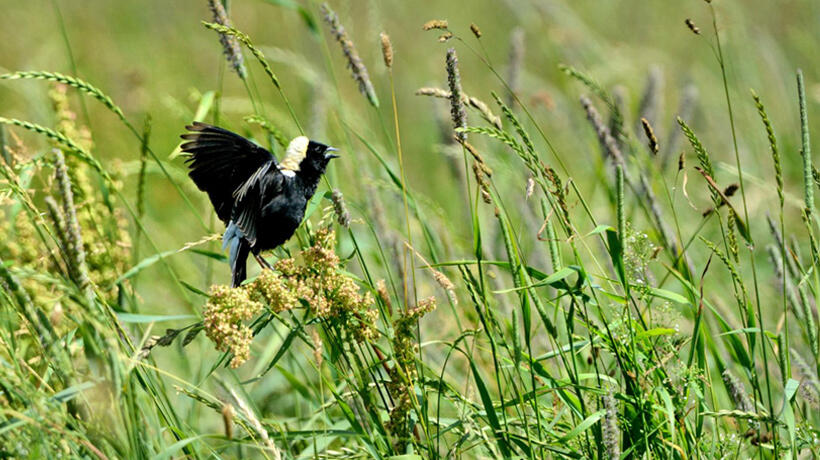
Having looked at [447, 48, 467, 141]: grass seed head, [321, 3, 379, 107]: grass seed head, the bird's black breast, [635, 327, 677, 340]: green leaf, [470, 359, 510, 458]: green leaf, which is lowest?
[470, 359, 510, 458]: green leaf

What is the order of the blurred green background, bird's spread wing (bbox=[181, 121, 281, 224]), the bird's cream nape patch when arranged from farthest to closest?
the blurred green background → the bird's cream nape patch → bird's spread wing (bbox=[181, 121, 281, 224])

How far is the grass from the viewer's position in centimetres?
139

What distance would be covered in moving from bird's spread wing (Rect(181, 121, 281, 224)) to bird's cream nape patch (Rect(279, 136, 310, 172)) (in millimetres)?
123

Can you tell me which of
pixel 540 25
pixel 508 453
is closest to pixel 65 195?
pixel 508 453

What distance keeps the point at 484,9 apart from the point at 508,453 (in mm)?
6578

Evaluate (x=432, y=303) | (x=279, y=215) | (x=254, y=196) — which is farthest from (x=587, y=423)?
(x=254, y=196)

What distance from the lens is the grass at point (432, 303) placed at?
54.7 inches

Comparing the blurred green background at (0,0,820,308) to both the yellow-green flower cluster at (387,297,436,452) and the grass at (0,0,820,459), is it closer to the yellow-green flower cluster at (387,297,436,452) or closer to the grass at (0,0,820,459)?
the grass at (0,0,820,459)

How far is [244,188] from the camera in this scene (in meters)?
1.78

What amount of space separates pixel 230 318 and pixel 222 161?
56cm

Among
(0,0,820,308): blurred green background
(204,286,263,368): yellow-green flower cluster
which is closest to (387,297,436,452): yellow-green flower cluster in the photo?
(204,286,263,368): yellow-green flower cluster

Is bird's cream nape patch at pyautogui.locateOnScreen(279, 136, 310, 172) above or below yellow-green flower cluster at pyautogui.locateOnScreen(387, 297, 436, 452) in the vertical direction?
above

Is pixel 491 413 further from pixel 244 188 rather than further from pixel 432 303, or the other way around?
pixel 244 188

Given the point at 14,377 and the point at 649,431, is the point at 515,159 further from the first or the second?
the point at 14,377
